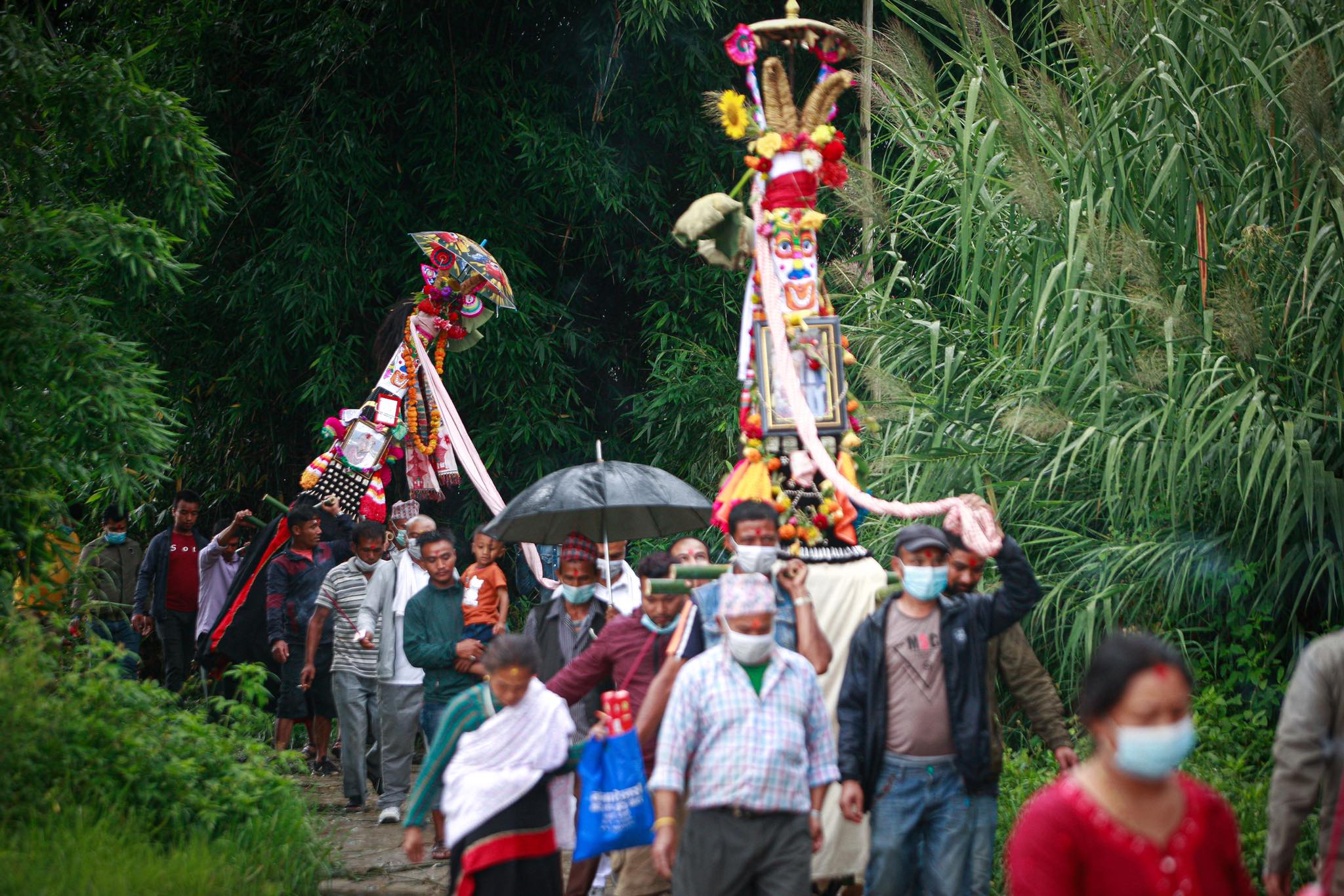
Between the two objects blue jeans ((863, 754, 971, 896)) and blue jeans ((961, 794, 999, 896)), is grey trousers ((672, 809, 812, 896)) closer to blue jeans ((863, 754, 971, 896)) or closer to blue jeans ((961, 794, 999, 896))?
blue jeans ((863, 754, 971, 896))

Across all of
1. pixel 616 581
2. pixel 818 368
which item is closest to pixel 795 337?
pixel 818 368

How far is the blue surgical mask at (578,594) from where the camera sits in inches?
260

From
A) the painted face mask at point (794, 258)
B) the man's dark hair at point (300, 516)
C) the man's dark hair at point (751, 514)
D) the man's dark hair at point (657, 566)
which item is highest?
the painted face mask at point (794, 258)

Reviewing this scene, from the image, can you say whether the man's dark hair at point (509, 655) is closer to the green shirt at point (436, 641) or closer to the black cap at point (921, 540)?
the black cap at point (921, 540)

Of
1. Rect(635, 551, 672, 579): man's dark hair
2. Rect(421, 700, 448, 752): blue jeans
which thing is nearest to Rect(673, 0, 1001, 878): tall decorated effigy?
Rect(635, 551, 672, 579): man's dark hair

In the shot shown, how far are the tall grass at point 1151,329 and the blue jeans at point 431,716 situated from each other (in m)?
2.75

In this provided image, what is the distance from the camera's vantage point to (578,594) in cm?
661

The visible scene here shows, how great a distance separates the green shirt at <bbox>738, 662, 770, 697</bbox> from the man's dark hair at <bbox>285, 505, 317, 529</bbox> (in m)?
5.31

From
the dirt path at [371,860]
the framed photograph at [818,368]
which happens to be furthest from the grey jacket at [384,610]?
the framed photograph at [818,368]

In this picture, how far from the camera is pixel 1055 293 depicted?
7520mm

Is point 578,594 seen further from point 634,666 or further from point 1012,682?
point 1012,682

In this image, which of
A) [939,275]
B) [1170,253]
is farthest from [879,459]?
[939,275]

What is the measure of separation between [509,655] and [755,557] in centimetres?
101

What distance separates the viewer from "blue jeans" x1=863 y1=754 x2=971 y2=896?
4664 millimetres
